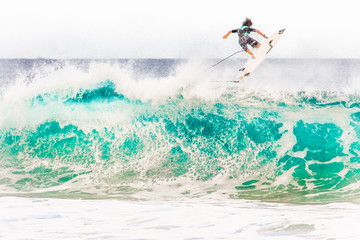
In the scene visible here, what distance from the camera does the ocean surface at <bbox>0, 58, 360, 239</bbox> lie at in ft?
17.7

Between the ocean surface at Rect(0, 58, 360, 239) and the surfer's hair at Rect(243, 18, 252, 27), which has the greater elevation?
the surfer's hair at Rect(243, 18, 252, 27)

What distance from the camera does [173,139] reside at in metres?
8.77

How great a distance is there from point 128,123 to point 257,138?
3.34m

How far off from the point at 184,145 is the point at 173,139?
1.06 ft

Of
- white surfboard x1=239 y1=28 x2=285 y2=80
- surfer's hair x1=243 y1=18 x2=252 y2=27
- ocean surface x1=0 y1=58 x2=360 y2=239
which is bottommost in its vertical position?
ocean surface x1=0 y1=58 x2=360 y2=239

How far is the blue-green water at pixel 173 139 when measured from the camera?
7461 mm

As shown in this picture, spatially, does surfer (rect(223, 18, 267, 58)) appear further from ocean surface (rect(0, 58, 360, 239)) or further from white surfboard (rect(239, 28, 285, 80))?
ocean surface (rect(0, 58, 360, 239))

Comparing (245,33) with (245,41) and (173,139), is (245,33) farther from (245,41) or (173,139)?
(173,139)

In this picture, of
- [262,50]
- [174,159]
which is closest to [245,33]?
[262,50]

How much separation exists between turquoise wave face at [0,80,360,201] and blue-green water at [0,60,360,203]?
0.09 ft

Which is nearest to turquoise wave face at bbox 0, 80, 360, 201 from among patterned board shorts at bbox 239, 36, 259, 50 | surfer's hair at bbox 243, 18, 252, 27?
patterned board shorts at bbox 239, 36, 259, 50

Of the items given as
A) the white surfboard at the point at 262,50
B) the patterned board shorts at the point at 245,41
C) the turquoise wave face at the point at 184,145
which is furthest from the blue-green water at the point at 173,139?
the patterned board shorts at the point at 245,41

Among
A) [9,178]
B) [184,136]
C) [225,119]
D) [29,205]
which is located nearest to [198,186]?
[184,136]

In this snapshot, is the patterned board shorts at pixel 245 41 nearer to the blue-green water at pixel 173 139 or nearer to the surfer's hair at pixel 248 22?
the surfer's hair at pixel 248 22
